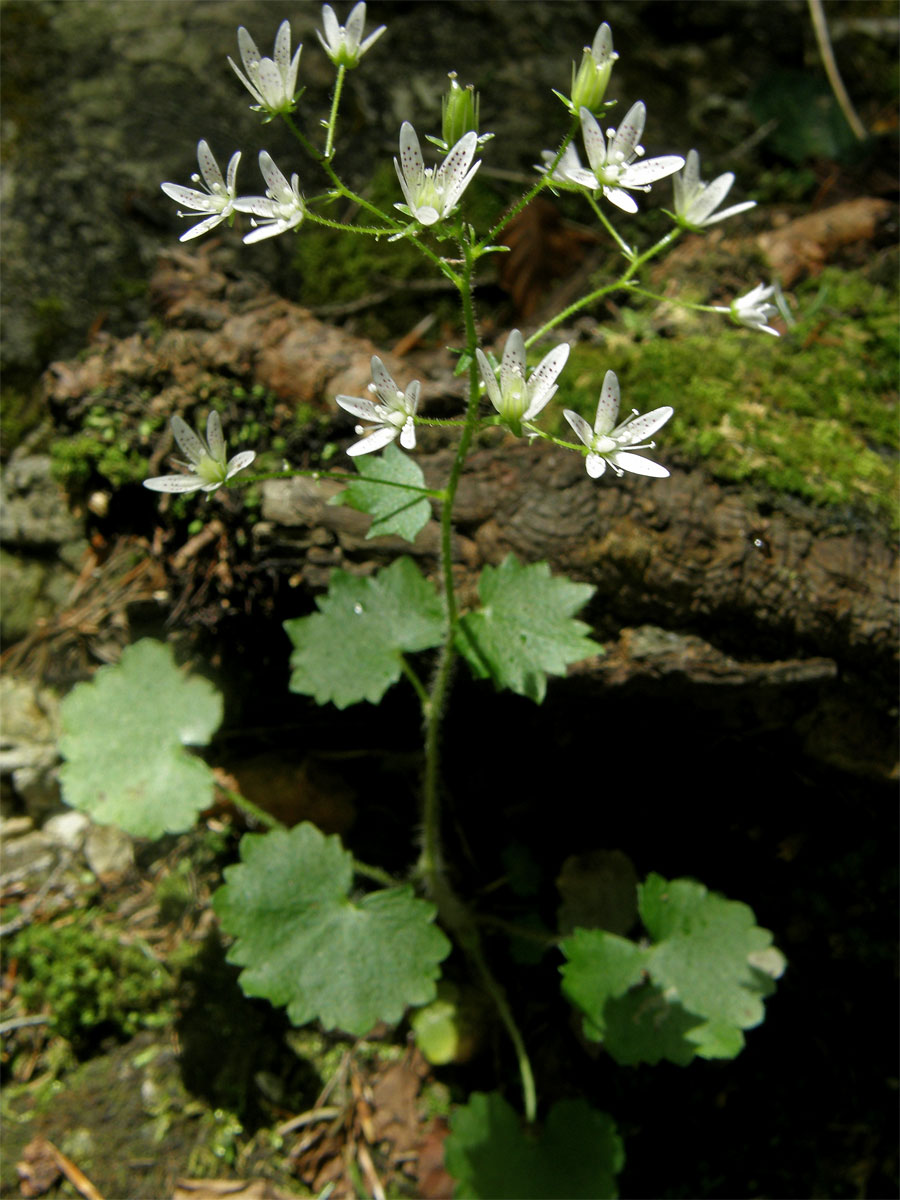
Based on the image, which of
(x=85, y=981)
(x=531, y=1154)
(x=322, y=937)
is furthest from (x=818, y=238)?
(x=85, y=981)

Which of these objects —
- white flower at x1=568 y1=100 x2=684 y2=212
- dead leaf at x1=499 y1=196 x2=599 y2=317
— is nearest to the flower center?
white flower at x1=568 y1=100 x2=684 y2=212

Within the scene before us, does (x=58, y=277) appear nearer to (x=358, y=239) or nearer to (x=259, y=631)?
(x=358, y=239)

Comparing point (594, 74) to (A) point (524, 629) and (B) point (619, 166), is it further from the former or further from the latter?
(A) point (524, 629)

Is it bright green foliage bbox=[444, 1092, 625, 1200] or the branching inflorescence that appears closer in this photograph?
the branching inflorescence

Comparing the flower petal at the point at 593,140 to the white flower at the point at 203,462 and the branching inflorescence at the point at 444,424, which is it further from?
the white flower at the point at 203,462

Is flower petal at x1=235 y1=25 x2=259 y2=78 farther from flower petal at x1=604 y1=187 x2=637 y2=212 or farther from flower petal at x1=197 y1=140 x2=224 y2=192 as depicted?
flower petal at x1=604 y1=187 x2=637 y2=212

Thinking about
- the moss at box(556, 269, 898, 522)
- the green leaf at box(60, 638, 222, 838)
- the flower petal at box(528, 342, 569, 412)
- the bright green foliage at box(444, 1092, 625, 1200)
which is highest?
the flower petal at box(528, 342, 569, 412)

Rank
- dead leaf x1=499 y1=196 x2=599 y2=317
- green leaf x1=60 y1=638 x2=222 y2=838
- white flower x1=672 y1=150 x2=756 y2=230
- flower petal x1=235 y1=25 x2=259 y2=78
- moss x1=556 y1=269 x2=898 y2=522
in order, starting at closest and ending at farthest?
flower petal x1=235 y1=25 x2=259 y2=78
white flower x1=672 y1=150 x2=756 y2=230
moss x1=556 y1=269 x2=898 y2=522
green leaf x1=60 y1=638 x2=222 y2=838
dead leaf x1=499 y1=196 x2=599 y2=317
